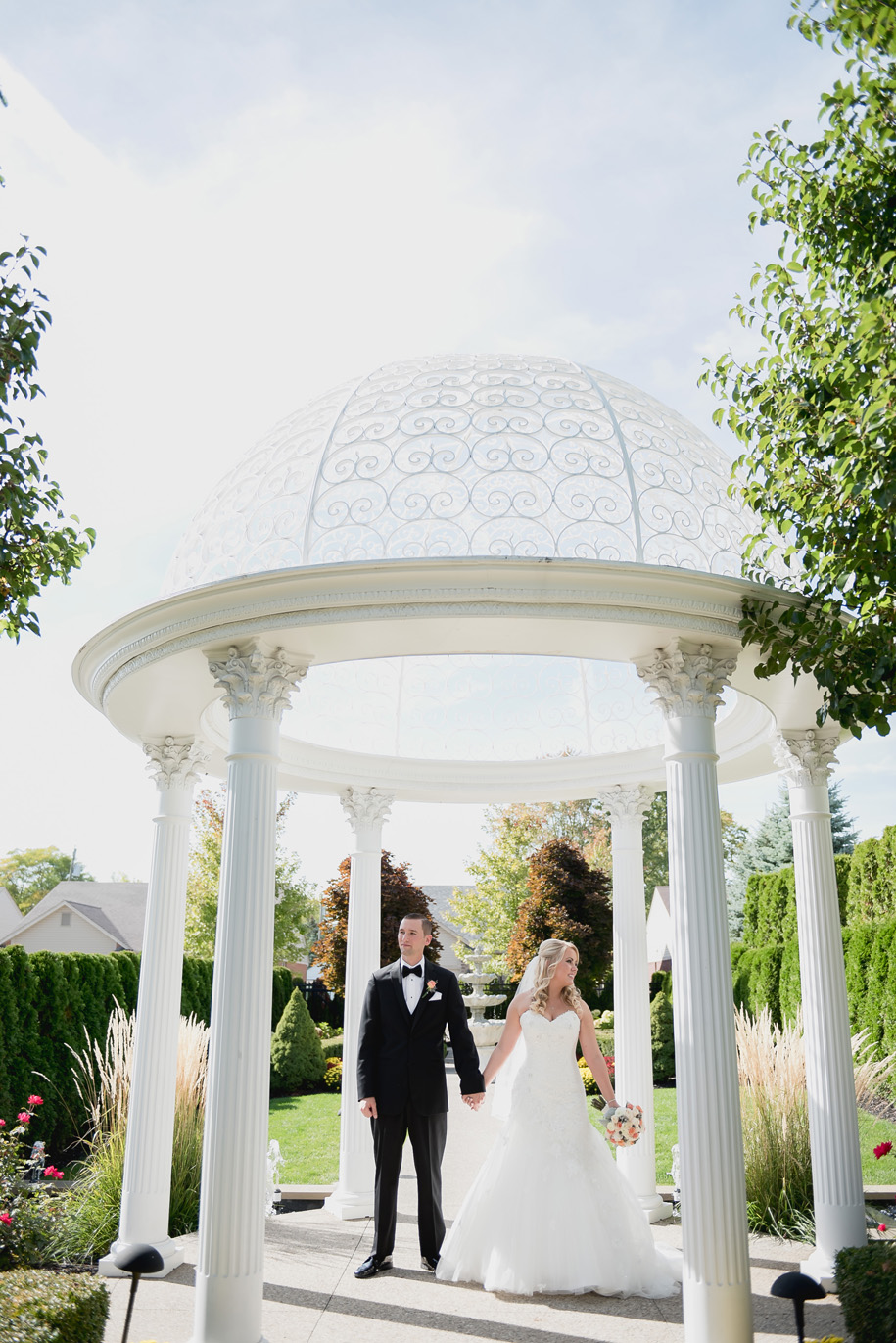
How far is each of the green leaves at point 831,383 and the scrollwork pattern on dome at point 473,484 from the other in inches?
32.8

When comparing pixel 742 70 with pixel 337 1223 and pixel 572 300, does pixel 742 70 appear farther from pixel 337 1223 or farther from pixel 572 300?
pixel 337 1223

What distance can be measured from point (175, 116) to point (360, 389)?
2260 mm

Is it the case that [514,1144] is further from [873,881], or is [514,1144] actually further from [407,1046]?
[873,881]

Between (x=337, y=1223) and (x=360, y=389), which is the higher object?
(x=360, y=389)

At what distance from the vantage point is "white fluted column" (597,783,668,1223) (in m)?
9.36

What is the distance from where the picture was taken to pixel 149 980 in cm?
811

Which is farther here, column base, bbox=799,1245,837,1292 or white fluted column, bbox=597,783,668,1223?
white fluted column, bbox=597,783,668,1223

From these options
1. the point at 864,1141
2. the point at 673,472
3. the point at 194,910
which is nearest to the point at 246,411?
the point at 673,472

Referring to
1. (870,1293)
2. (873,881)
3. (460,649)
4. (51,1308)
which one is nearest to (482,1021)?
(873,881)

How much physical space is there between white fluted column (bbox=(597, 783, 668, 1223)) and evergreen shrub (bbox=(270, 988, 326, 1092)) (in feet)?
38.6

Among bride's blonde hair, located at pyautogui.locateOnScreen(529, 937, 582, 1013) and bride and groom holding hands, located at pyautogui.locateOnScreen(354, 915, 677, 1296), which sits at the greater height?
bride's blonde hair, located at pyautogui.locateOnScreen(529, 937, 582, 1013)

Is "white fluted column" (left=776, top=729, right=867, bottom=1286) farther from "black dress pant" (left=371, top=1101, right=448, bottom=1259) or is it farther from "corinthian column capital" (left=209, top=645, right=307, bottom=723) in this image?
"corinthian column capital" (left=209, top=645, right=307, bottom=723)

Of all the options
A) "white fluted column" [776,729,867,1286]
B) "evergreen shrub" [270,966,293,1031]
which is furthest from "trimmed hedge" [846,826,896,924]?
"evergreen shrub" [270,966,293,1031]

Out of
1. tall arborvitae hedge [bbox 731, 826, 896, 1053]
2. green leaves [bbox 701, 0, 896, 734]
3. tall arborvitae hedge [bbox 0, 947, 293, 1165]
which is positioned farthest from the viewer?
tall arborvitae hedge [bbox 731, 826, 896, 1053]
